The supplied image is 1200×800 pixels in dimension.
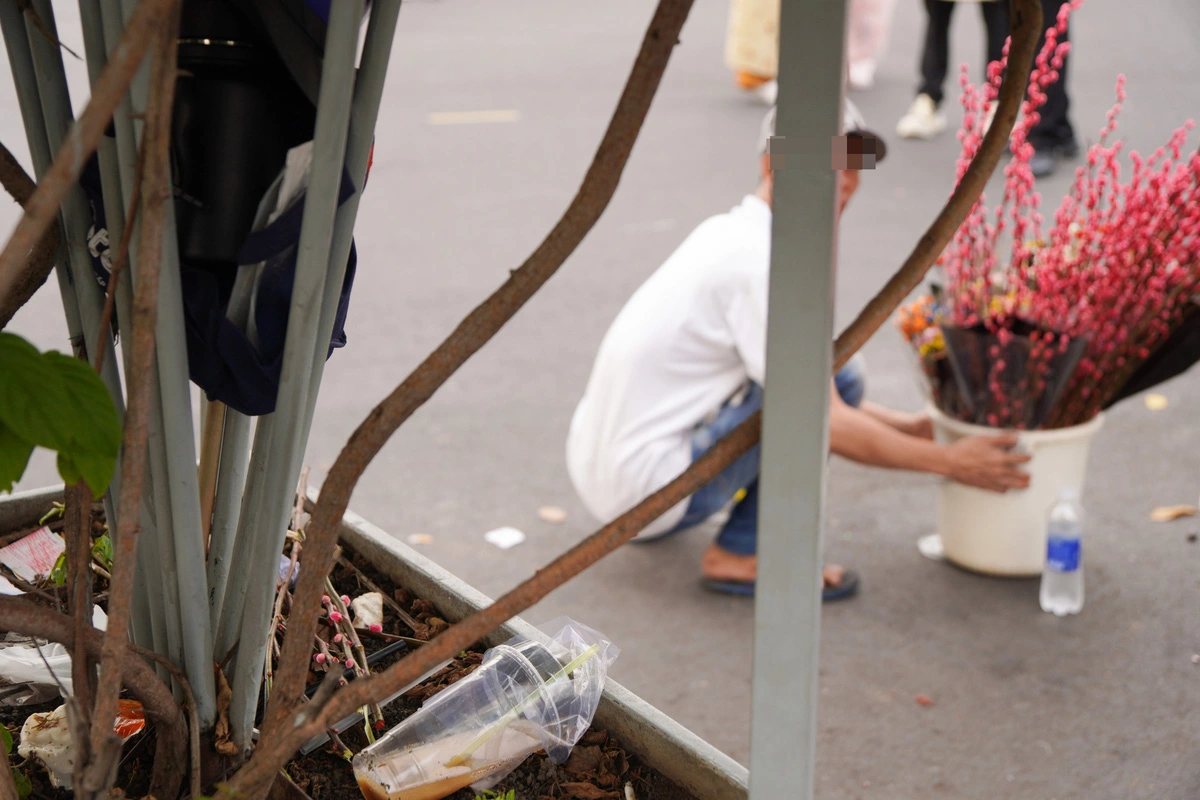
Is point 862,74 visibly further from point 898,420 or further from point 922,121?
point 898,420

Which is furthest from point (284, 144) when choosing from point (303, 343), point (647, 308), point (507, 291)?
point (647, 308)

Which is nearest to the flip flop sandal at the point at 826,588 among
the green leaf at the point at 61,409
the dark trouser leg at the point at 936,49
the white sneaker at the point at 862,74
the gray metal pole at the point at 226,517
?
the gray metal pole at the point at 226,517

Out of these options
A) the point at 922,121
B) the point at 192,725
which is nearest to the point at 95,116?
the point at 192,725

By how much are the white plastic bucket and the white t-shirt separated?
529 mm

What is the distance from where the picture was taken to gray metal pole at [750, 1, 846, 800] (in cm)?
73

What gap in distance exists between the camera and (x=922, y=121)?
7.01 metres

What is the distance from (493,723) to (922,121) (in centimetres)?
647

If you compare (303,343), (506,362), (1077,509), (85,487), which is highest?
(303,343)

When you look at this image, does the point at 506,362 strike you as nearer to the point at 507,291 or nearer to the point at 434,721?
the point at 434,721

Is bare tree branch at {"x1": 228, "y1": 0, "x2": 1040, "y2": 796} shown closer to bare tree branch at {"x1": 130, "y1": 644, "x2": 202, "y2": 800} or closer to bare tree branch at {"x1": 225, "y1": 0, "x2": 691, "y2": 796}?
bare tree branch at {"x1": 225, "y1": 0, "x2": 691, "y2": 796}

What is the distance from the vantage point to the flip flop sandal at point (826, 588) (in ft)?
9.34

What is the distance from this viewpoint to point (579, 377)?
4191 mm

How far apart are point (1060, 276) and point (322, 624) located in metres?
1.79

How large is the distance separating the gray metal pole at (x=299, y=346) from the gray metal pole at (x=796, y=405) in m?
0.34
